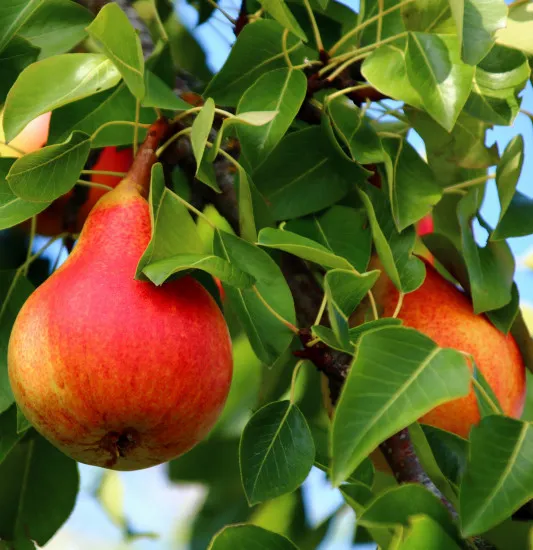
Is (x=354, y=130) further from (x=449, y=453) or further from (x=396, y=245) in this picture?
(x=449, y=453)

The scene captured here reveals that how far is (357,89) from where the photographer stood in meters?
1.03

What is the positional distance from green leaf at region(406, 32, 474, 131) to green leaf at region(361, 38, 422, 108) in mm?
17

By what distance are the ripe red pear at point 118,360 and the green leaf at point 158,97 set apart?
124mm

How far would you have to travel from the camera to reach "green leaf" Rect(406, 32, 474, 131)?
0.84 meters

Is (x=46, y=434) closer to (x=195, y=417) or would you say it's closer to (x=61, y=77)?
(x=195, y=417)

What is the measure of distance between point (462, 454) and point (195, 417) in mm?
246

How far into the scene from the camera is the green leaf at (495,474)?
0.73 metres

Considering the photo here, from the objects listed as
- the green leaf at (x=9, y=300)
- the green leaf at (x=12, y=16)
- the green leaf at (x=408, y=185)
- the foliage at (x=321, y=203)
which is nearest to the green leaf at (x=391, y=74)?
the foliage at (x=321, y=203)

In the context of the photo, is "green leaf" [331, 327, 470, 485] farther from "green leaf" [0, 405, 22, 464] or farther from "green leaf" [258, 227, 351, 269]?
"green leaf" [0, 405, 22, 464]

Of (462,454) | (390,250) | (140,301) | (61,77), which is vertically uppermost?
(61,77)

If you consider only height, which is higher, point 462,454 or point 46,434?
point 46,434

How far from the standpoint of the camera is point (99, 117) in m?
1.00

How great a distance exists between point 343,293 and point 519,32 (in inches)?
13.3

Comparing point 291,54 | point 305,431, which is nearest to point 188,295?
point 305,431
